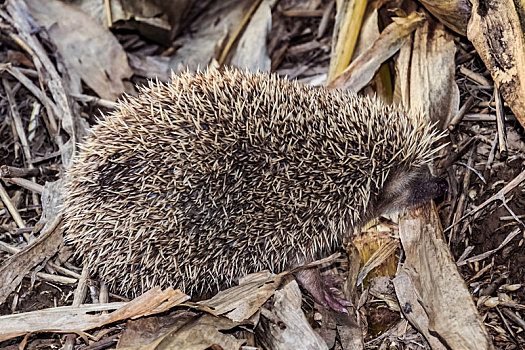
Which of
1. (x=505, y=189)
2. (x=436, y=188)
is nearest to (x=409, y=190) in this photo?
(x=436, y=188)

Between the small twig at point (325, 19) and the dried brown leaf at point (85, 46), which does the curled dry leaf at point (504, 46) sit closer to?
the small twig at point (325, 19)

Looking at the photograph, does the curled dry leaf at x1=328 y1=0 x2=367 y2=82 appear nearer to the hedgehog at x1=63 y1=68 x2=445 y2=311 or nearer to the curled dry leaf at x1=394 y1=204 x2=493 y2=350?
the hedgehog at x1=63 y1=68 x2=445 y2=311

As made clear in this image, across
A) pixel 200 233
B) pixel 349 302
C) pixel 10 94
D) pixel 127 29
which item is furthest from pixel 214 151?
pixel 127 29

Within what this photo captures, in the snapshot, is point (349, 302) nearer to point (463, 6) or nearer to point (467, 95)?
point (467, 95)

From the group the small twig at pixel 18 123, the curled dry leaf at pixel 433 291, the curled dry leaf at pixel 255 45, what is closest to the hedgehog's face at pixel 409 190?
A: the curled dry leaf at pixel 433 291

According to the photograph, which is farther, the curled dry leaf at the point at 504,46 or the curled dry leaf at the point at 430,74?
the curled dry leaf at the point at 430,74
